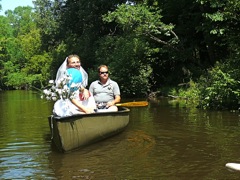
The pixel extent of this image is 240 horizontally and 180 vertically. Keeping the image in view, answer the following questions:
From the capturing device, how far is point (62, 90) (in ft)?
22.5

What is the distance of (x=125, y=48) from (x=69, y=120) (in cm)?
1654

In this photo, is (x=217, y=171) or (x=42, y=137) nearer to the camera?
(x=217, y=171)

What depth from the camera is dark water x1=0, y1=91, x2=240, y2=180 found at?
5.55 m

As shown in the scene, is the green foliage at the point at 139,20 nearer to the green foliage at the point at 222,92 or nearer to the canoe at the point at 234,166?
the green foliage at the point at 222,92

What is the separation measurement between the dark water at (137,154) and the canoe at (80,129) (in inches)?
6.4

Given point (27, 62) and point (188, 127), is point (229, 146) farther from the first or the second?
point (27, 62)

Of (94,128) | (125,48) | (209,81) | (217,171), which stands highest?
(125,48)

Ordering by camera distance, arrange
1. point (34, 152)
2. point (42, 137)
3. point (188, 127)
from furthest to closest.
Answer: 1. point (188, 127)
2. point (42, 137)
3. point (34, 152)

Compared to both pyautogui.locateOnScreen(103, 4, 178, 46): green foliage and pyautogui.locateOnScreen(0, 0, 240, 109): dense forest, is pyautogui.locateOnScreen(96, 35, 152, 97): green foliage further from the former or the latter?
pyautogui.locateOnScreen(103, 4, 178, 46): green foliage

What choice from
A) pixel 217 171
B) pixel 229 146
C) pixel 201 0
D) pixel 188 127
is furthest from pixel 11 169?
pixel 201 0

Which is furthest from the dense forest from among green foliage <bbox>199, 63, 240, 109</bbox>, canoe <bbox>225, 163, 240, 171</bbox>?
canoe <bbox>225, 163, 240, 171</bbox>

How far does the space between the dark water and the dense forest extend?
2.01 metres

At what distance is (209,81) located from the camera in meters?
14.8

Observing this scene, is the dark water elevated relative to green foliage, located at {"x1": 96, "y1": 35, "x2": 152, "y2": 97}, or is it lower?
lower
